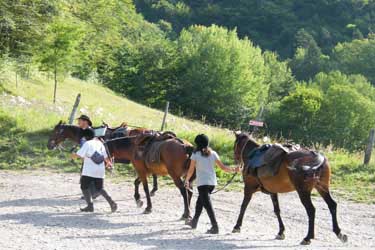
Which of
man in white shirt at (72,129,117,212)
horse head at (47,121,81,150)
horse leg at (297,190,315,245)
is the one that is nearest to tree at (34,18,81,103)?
horse head at (47,121,81,150)

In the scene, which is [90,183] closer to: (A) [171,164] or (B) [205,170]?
(A) [171,164]

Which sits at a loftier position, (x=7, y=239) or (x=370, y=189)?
(x=370, y=189)

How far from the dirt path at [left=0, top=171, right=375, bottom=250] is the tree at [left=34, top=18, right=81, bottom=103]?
56.8ft

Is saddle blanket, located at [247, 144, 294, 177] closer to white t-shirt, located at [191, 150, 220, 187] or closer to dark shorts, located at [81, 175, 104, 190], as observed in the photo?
white t-shirt, located at [191, 150, 220, 187]

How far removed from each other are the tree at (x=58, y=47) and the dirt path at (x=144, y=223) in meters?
17.3

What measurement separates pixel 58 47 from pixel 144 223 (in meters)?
23.9

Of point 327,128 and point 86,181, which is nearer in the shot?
point 86,181

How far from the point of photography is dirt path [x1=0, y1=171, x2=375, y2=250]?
865cm

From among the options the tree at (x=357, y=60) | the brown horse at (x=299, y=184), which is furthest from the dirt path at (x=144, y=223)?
the tree at (x=357, y=60)

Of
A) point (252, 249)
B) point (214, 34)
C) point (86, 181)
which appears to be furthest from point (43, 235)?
point (214, 34)

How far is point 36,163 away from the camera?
17500 millimetres

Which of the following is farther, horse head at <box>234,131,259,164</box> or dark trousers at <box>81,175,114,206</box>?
dark trousers at <box>81,175,114,206</box>

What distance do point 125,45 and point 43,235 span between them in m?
59.3

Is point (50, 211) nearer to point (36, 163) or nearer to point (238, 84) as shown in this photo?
point (36, 163)
